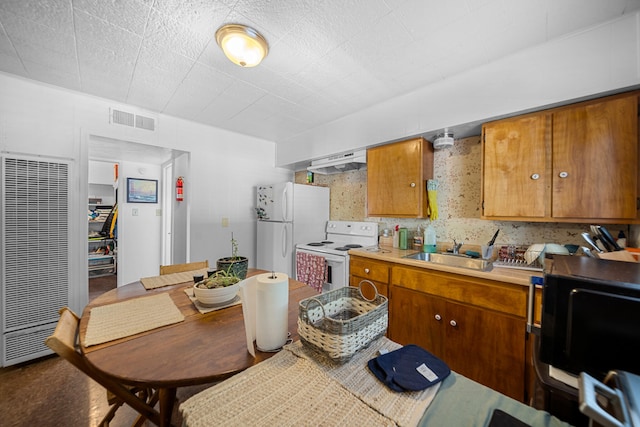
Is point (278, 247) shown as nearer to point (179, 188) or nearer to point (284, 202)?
point (284, 202)

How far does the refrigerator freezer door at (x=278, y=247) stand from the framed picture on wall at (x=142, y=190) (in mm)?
2431

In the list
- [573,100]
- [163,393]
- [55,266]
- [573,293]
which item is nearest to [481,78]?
[573,100]

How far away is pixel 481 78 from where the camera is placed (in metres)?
1.82

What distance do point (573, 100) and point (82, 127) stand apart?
13.2 feet

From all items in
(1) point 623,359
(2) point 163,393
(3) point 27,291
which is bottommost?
(2) point 163,393

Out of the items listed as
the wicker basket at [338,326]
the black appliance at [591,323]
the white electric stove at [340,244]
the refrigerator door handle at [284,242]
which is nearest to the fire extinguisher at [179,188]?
the refrigerator door handle at [284,242]

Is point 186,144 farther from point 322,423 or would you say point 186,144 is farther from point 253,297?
point 322,423

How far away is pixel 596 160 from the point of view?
1.46m

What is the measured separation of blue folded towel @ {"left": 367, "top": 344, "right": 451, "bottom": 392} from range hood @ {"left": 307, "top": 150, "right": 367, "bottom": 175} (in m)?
2.20

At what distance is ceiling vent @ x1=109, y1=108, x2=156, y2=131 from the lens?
2436 millimetres

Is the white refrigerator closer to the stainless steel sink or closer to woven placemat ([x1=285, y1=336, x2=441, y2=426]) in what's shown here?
the stainless steel sink

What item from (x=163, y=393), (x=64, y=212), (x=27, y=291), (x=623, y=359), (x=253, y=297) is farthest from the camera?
(x=64, y=212)

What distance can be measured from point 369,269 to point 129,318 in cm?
178

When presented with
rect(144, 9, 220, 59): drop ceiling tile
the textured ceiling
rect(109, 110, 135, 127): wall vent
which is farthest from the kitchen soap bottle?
rect(109, 110, 135, 127): wall vent
